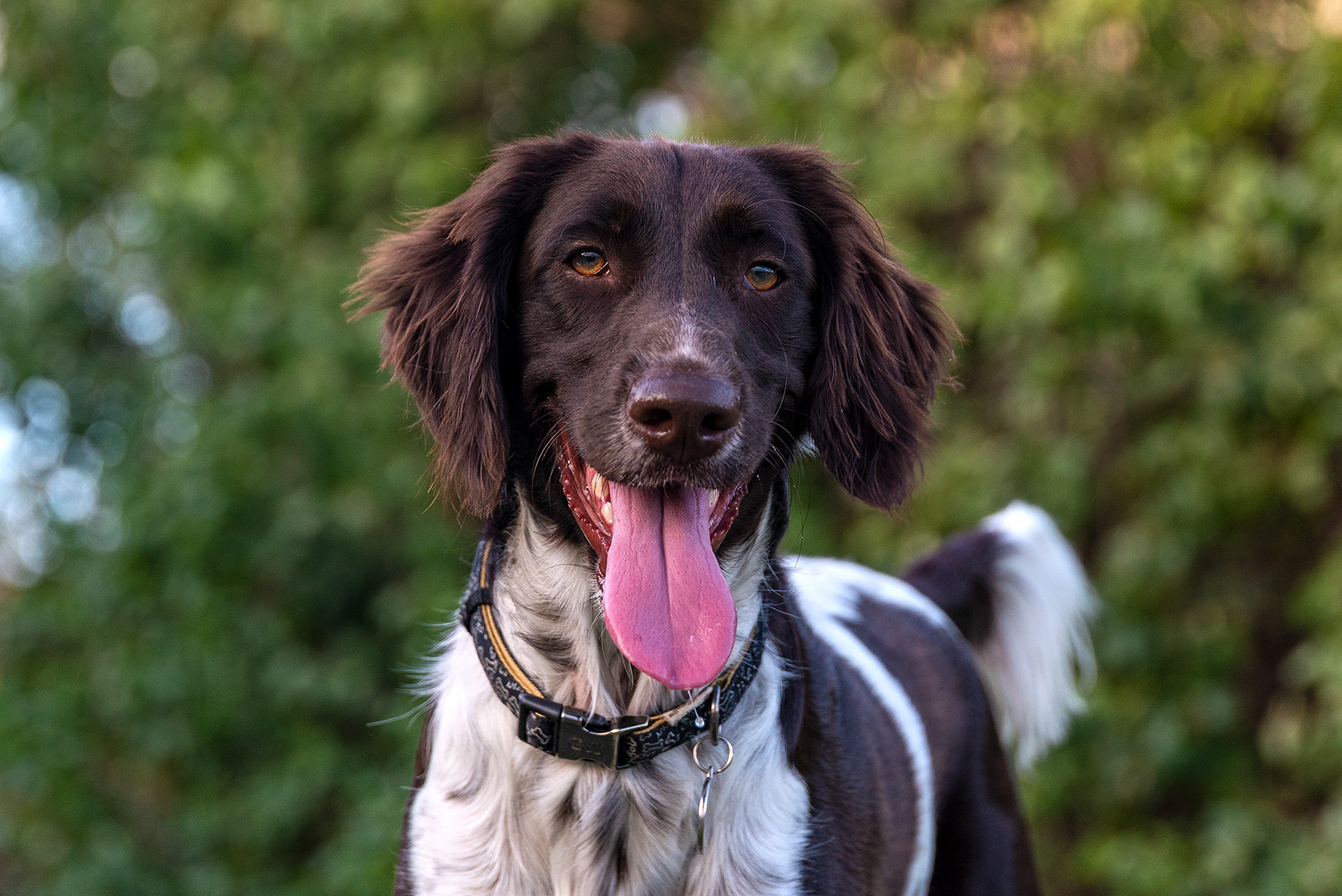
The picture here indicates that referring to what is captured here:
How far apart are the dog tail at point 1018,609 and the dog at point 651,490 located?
82 cm

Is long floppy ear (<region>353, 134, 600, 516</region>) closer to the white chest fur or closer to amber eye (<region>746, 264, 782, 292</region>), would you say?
the white chest fur

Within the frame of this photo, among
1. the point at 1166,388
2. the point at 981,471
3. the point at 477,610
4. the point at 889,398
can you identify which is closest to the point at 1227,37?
the point at 1166,388

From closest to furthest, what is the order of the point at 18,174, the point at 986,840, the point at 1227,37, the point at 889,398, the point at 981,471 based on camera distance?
the point at 889,398 → the point at 986,840 → the point at 1227,37 → the point at 981,471 → the point at 18,174

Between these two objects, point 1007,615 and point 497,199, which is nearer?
point 497,199

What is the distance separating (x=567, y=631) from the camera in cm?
221

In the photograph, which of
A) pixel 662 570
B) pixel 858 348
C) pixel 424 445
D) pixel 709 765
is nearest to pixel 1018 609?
pixel 858 348

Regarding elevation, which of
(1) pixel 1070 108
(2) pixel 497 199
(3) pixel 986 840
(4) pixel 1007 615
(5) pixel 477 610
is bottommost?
(3) pixel 986 840

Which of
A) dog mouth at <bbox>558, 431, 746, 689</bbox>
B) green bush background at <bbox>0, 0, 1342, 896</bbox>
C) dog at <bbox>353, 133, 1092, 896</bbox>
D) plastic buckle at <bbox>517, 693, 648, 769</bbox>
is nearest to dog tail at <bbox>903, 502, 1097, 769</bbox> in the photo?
dog at <bbox>353, 133, 1092, 896</bbox>

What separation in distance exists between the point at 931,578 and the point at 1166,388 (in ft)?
5.18

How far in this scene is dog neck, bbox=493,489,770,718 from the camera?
220 centimetres

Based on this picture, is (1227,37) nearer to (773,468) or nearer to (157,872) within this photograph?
(773,468)

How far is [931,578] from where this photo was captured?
3297 millimetres

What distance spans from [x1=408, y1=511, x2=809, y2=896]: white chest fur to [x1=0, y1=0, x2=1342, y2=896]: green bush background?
1789 millimetres

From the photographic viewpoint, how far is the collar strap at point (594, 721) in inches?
81.2
